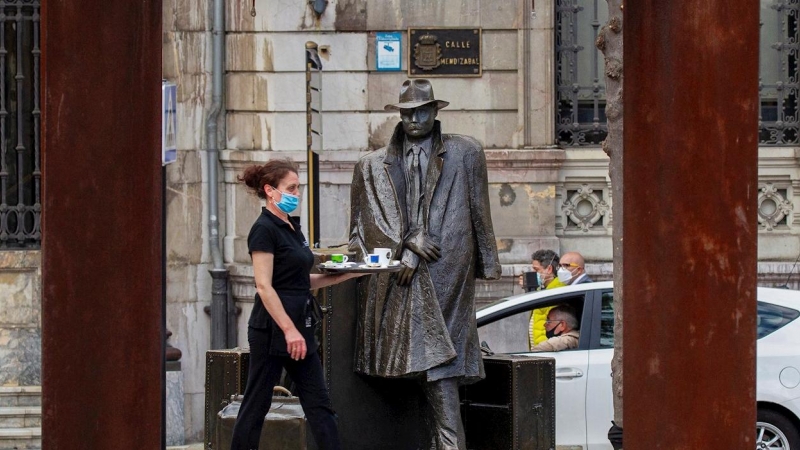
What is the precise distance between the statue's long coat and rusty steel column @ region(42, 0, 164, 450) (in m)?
3.76

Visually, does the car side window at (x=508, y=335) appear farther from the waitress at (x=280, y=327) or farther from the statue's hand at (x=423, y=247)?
the waitress at (x=280, y=327)

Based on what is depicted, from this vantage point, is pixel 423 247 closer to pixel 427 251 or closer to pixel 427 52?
pixel 427 251

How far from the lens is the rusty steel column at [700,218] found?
405cm

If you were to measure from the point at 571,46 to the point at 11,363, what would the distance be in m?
6.16

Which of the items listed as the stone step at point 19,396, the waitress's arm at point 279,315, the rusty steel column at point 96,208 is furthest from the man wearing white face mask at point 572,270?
the rusty steel column at point 96,208

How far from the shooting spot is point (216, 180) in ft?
49.3

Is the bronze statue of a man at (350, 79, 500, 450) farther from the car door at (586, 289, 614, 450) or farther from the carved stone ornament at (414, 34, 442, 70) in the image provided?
the carved stone ornament at (414, 34, 442, 70)

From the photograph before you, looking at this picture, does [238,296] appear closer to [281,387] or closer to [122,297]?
[281,387]

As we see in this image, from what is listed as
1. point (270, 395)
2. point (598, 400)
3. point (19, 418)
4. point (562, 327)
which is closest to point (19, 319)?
point (19, 418)

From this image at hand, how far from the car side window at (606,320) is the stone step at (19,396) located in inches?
222

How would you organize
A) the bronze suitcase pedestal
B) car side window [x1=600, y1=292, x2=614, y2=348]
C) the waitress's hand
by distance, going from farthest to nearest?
car side window [x1=600, y1=292, x2=614, y2=348]
the bronze suitcase pedestal
the waitress's hand

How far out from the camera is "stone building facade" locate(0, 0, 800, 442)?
14812 millimetres

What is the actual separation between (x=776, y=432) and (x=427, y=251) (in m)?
3.69

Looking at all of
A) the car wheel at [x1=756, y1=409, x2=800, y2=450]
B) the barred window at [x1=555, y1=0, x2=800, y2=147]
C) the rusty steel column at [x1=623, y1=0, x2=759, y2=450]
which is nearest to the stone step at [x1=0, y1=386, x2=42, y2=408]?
the barred window at [x1=555, y1=0, x2=800, y2=147]
